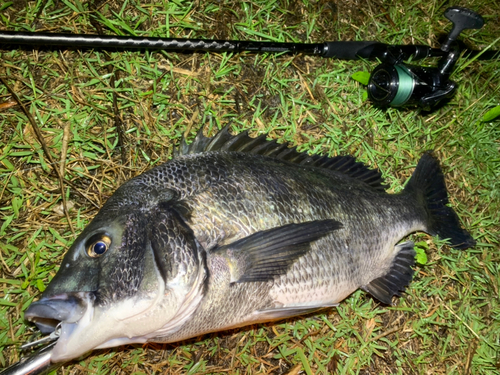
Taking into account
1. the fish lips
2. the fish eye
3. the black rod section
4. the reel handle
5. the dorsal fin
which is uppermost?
the reel handle

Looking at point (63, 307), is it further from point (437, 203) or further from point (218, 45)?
point (437, 203)

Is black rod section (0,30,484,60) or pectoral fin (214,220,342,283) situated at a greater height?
black rod section (0,30,484,60)

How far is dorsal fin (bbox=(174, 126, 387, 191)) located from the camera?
2324mm

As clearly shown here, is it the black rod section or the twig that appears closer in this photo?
the black rod section

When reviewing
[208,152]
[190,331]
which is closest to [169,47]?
[208,152]

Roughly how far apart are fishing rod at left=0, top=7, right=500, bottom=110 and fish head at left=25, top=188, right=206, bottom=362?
4.36 ft

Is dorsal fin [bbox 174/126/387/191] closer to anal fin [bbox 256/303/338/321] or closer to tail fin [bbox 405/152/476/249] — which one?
tail fin [bbox 405/152/476/249]

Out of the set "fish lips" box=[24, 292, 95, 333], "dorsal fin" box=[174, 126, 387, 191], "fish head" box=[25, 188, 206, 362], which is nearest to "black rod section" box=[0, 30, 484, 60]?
"dorsal fin" box=[174, 126, 387, 191]

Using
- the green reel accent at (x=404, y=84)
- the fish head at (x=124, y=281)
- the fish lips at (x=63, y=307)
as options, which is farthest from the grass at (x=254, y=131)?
the fish lips at (x=63, y=307)

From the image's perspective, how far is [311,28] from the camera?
3156 mm

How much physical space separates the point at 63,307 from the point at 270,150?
151 centimetres

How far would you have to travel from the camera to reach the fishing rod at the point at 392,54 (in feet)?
8.50

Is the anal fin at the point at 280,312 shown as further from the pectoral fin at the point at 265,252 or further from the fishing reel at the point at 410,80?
the fishing reel at the point at 410,80

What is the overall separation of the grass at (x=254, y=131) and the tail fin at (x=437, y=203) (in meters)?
0.18
